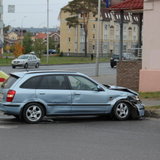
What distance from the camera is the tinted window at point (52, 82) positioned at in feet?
40.7

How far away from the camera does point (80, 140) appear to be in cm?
960

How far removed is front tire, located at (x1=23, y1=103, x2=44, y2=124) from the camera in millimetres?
12102

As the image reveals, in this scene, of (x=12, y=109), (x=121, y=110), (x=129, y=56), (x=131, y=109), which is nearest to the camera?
(x=12, y=109)

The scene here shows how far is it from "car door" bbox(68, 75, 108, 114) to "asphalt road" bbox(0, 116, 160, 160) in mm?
372

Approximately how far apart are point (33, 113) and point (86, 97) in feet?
4.84

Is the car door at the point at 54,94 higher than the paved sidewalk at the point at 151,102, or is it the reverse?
the car door at the point at 54,94

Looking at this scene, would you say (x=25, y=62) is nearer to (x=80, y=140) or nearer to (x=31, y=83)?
(x=31, y=83)

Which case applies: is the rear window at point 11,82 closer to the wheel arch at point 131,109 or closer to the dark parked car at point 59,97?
the dark parked car at point 59,97

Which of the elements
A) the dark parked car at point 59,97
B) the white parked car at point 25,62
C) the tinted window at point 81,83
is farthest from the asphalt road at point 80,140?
the white parked car at point 25,62

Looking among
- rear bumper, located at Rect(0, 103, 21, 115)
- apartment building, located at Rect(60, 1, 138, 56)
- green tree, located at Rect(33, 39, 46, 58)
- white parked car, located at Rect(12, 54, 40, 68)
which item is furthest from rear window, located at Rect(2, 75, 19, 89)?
apartment building, located at Rect(60, 1, 138, 56)

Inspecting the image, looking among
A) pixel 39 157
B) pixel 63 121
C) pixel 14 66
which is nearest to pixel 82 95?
pixel 63 121

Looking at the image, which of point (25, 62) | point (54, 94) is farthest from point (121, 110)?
point (25, 62)

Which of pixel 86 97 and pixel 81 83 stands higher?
pixel 81 83

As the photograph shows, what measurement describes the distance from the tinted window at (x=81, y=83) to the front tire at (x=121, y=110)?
820 millimetres
